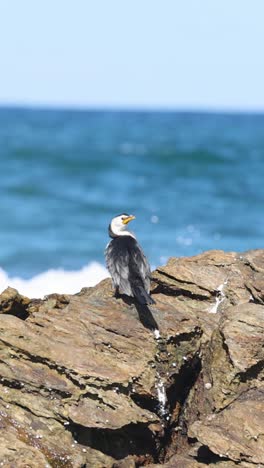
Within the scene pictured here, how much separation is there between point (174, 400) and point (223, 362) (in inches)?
18.8

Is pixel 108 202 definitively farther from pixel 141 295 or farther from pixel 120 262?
pixel 141 295

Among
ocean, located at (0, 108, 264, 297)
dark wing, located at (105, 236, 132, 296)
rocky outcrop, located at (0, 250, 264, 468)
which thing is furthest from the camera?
ocean, located at (0, 108, 264, 297)

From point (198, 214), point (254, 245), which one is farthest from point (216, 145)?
point (254, 245)

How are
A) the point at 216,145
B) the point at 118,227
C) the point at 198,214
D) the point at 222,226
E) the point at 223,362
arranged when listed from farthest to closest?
the point at 216,145
the point at 198,214
the point at 222,226
the point at 118,227
the point at 223,362

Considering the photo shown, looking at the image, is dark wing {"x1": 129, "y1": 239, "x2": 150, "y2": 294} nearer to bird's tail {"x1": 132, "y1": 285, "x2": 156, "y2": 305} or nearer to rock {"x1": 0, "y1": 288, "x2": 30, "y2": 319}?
bird's tail {"x1": 132, "y1": 285, "x2": 156, "y2": 305}

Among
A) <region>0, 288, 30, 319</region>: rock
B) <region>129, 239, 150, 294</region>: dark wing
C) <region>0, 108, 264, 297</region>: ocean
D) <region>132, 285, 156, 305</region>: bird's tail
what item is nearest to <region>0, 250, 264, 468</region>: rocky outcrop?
<region>0, 288, 30, 319</region>: rock

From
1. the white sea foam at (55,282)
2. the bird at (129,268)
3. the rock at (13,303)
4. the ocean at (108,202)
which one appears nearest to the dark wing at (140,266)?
the bird at (129,268)

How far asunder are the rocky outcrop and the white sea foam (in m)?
5.33

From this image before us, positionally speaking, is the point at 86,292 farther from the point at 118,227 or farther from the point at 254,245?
the point at 254,245

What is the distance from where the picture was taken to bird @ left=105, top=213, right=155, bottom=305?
7.86 metres

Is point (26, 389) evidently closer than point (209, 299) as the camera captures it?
Yes

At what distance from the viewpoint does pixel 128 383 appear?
7.09 m

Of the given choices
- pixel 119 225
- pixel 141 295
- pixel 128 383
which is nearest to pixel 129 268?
pixel 141 295

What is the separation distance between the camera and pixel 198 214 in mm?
25109
